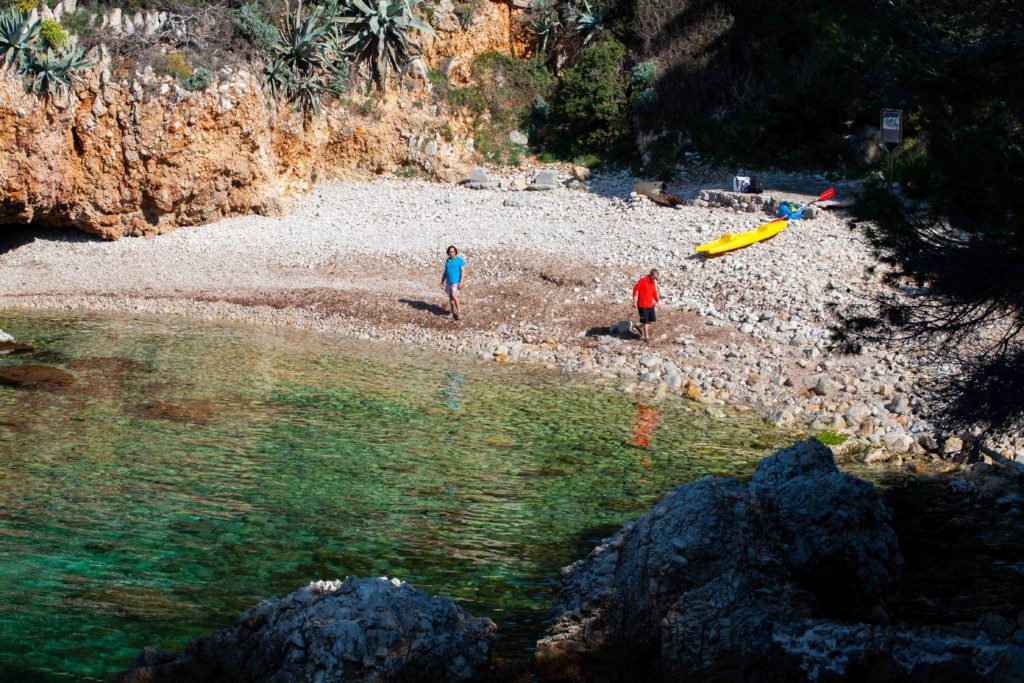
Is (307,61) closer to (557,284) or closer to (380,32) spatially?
(380,32)

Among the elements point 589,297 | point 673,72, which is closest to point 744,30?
point 673,72

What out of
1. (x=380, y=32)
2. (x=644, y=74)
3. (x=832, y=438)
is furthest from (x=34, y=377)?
(x=644, y=74)

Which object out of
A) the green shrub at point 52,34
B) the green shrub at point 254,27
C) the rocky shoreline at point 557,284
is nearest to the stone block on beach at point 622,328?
the rocky shoreline at point 557,284

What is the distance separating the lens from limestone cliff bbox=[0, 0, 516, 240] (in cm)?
2492

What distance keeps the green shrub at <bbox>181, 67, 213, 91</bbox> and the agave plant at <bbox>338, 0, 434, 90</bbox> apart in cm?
532

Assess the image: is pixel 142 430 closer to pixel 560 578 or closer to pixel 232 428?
pixel 232 428

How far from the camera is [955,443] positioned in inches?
507

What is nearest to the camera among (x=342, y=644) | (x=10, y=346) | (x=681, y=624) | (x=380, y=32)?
Answer: (x=342, y=644)

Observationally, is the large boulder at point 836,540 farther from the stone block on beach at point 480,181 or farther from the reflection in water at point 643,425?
the stone block on beach at point 480,181

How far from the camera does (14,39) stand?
24.4 meters

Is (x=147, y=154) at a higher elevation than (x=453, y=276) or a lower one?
higher

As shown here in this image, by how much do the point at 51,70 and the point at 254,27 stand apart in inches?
231

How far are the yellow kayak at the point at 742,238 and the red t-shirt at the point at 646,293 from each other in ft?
12.4

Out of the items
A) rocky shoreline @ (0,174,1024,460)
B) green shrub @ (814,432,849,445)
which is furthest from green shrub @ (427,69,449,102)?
green shrub @ (814,432,849,445)
